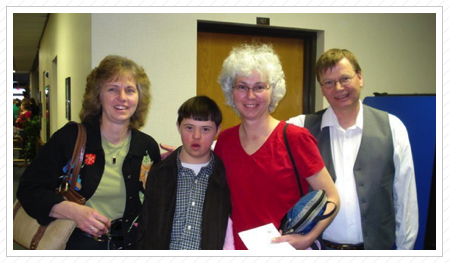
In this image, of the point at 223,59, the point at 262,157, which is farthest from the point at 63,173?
the point at 223,59

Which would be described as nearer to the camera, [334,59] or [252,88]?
[252,88]

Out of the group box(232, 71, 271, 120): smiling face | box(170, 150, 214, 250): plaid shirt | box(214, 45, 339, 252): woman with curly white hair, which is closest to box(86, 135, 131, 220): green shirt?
box(170, 150, 214, 250): plaid shirt

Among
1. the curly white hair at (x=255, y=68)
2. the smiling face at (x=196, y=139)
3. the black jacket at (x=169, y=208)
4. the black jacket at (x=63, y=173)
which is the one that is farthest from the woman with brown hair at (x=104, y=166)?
the curly white hair at (x=255, y=68)

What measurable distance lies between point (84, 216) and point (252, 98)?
0.83m

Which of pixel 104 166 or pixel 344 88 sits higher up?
pixel 344 88

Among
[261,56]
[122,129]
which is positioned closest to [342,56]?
[261,56]

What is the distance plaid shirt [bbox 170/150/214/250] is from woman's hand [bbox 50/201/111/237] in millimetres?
282

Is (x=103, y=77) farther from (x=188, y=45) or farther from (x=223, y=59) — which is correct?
(x=223, y=59)

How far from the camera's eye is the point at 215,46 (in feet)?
11.3

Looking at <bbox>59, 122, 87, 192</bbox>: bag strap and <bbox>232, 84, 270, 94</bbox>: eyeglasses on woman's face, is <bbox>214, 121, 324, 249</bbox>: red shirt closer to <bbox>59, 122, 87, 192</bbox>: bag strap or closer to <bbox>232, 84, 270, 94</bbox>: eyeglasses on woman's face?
<bbox>232, 84, 270, 94</bbox>: eyeglasses on woman's face

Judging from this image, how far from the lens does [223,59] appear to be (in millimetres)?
3480

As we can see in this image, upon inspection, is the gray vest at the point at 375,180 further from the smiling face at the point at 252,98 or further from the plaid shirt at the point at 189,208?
the plaid shirt at the point at 189,208

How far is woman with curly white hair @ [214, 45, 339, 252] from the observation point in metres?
1.43

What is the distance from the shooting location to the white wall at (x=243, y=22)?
9.61 ft
